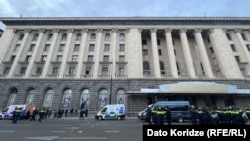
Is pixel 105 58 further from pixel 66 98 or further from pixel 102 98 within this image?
pixel 66 98

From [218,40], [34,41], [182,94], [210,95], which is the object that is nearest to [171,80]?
[182,94]

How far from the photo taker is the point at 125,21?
117ft

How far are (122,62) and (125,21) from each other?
1066 cm

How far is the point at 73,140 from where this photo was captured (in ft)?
26.9

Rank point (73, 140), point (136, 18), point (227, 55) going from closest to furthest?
point (73, 140) → point (227, 55) → point (136, 18)

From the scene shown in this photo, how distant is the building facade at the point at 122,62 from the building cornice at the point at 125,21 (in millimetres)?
208

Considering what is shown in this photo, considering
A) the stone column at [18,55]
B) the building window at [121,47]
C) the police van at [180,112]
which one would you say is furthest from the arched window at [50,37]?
the police van at [180,112]

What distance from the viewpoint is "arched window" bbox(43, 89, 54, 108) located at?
28.5m

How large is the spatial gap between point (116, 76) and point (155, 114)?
18.1 metres

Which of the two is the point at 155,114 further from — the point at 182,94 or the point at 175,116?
the point at 182,94


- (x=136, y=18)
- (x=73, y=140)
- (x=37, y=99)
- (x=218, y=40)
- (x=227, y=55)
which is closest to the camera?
(x=73, y=140)

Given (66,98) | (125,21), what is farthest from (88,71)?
(125,21)

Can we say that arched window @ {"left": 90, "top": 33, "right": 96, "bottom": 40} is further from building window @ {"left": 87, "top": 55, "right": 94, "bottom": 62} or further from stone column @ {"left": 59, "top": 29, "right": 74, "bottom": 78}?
building window @ {"left": 87, "top": 55, "right": 94, "bottom": 62}

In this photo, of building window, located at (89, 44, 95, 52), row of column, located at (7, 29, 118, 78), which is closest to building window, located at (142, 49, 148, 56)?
row of column, located at (7, 29, 118, 78)
